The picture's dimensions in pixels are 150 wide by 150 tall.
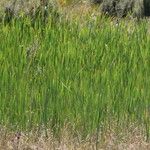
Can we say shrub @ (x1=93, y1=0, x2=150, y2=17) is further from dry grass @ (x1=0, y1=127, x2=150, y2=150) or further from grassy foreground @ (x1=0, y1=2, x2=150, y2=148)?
dry grass @ (x1=0, y1=127, x2=150, y2=150)

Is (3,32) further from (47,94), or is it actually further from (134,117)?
(134,117)

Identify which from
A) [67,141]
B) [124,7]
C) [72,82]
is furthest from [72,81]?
[124,7]

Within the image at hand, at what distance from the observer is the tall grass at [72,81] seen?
4340 millimetres

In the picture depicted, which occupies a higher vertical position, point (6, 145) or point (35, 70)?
point (35, 70)

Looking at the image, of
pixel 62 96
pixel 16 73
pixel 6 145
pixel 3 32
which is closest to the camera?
pixel 6 145

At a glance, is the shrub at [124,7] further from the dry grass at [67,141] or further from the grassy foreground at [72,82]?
the dry grass at [67,141]

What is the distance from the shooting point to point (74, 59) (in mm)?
4938

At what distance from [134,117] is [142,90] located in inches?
9.7

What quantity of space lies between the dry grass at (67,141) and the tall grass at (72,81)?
0.08m

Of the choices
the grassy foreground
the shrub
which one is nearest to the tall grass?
the grassy foreground

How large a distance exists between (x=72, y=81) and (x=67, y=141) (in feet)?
2.07

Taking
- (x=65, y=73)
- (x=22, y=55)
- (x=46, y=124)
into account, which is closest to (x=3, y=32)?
(x=22, y=55)

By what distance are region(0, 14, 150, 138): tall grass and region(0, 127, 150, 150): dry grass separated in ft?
0.27

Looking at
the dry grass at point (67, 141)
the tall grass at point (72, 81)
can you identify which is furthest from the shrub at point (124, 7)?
the dry grass at point (67, 141)
